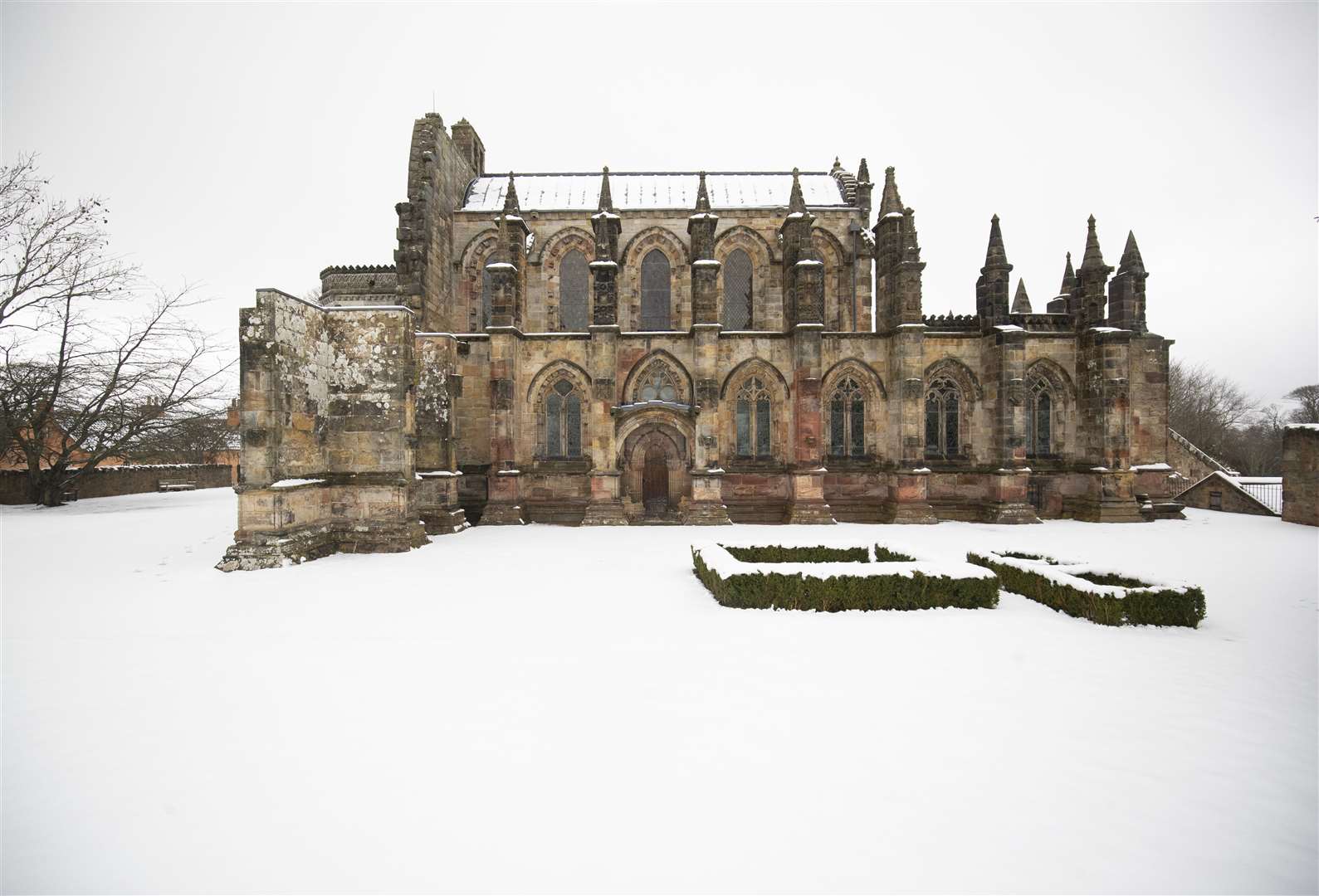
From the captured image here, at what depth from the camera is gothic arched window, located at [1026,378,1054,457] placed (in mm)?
21125

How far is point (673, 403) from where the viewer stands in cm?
1962

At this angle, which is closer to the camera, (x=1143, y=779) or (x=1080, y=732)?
(x=1143, y=779)

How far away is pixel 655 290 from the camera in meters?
25.0

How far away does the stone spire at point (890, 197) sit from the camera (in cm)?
2052

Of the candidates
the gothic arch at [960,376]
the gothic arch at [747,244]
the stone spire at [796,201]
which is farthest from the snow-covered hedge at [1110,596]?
the gothic arch at [747,244]

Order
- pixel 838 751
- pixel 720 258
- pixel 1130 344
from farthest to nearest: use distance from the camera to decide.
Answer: pixel 720 258 < pixel 1130 344 < pixel 838 751

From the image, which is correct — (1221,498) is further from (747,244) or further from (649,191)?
(649,191)

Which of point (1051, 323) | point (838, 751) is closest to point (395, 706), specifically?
point (838, 751)

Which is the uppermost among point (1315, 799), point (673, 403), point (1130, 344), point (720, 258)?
point (720, 258)

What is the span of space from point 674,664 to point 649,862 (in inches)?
122

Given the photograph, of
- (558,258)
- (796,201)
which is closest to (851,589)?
(796,201)

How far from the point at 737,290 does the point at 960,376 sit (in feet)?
32.4

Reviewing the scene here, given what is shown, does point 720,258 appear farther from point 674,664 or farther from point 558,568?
point 674,664

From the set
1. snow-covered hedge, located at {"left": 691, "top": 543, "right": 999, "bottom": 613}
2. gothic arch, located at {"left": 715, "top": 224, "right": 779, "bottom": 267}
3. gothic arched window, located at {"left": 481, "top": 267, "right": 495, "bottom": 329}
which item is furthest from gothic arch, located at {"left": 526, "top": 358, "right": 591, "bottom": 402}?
snow-covered hedge, located at {"left": 691, "top": 543, "right": 999, "bottom": 613}
